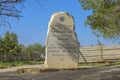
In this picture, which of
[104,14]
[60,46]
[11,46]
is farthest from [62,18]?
[11,46]

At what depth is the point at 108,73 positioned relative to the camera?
Answer: 17969mm

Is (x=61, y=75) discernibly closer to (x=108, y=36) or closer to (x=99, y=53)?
(x=108, y=36)

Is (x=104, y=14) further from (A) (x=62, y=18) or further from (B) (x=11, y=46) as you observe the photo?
(B) (x=11, y=46)

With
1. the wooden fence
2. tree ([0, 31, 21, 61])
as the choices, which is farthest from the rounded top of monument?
tree ([0, 31, 21, 61])

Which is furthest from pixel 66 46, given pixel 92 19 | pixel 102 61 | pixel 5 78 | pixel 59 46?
pixel 102 61

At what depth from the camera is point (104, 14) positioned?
1872 centimetres

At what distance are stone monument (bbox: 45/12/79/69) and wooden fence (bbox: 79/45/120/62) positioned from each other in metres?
12.9

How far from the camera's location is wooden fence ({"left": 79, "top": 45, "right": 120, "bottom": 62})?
34.5 m

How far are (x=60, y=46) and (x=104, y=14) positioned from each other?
3.89m

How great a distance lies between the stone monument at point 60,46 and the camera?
21.3 meters

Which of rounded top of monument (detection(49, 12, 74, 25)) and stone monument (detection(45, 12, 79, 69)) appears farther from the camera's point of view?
rounded top of monument (detection(49, 12, 74, 25))

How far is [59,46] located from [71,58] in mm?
1009

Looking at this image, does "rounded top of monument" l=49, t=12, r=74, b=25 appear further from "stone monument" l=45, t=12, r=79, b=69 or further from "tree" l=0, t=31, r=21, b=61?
"tree" l=0, t=31, r=21, b=61

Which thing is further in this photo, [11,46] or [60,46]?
Result: [11,46]
